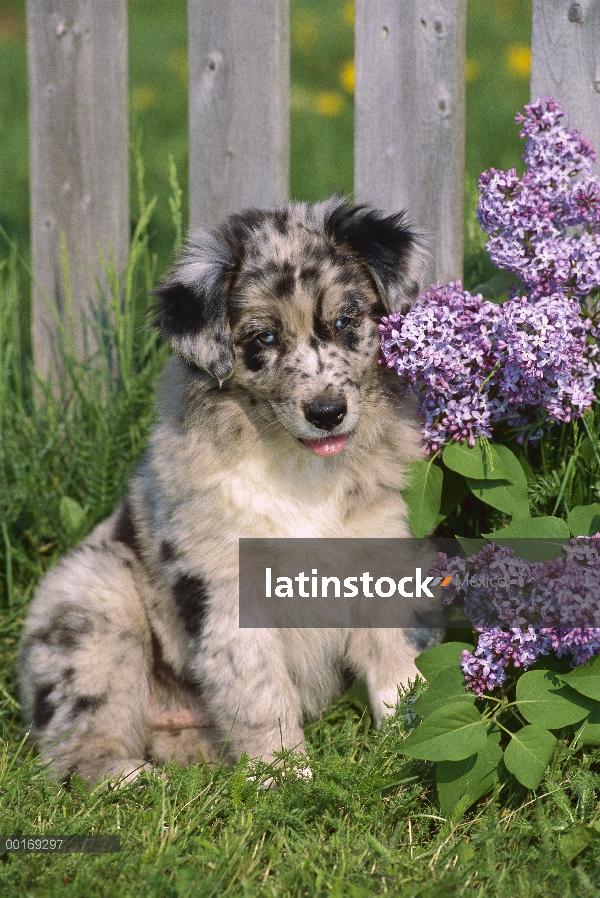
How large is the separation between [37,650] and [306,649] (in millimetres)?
927

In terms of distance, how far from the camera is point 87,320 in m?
4.51

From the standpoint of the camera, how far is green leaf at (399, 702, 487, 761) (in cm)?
257

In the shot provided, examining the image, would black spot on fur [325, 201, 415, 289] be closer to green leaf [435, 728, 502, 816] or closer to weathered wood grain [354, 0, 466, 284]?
weathered wood grain [354, 0, 466, 284]

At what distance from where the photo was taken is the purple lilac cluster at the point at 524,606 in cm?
265

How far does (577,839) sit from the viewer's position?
2.54m

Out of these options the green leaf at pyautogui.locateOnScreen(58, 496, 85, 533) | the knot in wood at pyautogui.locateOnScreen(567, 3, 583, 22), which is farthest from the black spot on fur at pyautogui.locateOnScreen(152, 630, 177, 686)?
the knot in wood at pyautogui.locateOnScreen(567, 3, 583, 22)

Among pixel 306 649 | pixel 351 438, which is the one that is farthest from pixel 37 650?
pixel 351 438

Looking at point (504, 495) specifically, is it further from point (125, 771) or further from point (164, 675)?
point (125, 771)

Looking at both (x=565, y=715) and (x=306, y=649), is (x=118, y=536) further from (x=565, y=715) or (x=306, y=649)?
(x=565, y=715)

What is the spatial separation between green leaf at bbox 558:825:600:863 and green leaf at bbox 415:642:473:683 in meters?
0.54
